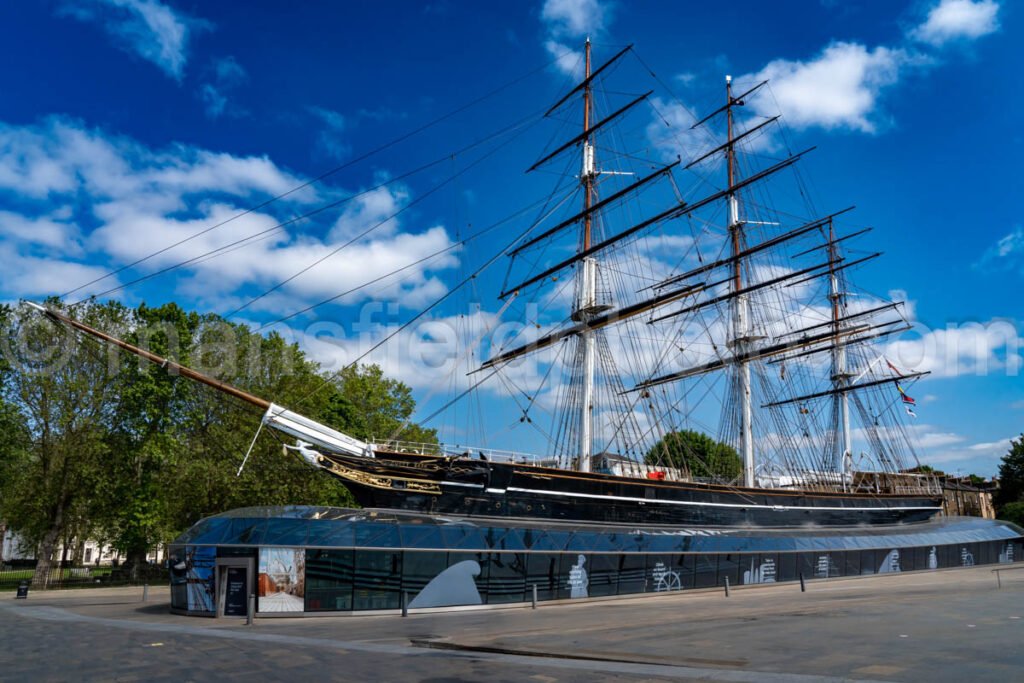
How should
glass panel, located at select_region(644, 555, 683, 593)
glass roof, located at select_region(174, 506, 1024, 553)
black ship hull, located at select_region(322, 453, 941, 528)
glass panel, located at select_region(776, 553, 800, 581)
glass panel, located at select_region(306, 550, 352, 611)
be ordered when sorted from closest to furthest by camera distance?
1. glass panel, located at select_region(306, 550, 352, 611)
2. glass roof, located at select_region(174, 506, 1024, 553)
3. black ship hull, located at select_region(322, 453, 941, 528)
4. glass panel, located at select_region(644, 555, 683, 593)
5. glass panel, located at select_region(776, 553, 800, 581)

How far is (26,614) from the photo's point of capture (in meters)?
21.5

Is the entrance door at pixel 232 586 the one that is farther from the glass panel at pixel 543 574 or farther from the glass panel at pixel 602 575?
the glass panel at pixel 602 575

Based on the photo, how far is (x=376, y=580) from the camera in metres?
21.5

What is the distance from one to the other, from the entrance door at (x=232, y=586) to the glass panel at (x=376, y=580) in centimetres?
319

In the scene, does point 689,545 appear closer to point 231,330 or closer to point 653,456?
point 231,330

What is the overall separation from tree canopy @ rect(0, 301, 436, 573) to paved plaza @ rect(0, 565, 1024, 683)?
12199 mm

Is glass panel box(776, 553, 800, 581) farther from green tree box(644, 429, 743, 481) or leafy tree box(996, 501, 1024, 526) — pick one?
leafy tree box(996, 501, 1024, 526)

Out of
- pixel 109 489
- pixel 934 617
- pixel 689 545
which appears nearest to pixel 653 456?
pixel 689 545

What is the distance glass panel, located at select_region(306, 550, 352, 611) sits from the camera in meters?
20.5

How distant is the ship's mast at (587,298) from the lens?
35.1 metres

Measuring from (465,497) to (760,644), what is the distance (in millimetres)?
15843

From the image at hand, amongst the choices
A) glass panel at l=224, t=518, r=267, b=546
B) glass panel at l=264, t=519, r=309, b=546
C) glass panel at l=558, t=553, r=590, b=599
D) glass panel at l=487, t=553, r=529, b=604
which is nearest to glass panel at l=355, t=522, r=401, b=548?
glass panel at l=264, t=519, r=309, b=546

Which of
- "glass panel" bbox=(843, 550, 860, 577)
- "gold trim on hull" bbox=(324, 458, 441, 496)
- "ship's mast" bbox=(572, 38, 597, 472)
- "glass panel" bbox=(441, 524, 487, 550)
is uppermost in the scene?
"ship's mast" bbox=(572, 38, 597, 472)

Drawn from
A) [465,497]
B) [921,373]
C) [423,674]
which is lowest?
[423,674]
